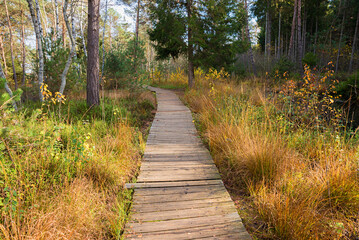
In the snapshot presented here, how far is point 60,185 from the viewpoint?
2082 mm

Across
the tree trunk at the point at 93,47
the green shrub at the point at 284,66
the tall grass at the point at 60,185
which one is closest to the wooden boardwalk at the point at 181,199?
the tall grass at the point at 60,185

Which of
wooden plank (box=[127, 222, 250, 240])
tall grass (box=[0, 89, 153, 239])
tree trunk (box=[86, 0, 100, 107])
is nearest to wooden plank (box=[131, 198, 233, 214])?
tall grass (box=[0, 89, 153, 239])

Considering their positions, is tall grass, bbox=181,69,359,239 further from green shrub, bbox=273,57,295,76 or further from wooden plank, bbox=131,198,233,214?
green shrub, bbox=273,57,295,76

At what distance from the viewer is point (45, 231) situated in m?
1.53

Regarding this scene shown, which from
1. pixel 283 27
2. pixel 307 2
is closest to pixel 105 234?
pixel 307 2

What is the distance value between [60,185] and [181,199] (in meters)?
1.38

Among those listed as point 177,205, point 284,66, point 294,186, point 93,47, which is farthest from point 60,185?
point 284,66

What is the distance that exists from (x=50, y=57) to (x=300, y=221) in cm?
888

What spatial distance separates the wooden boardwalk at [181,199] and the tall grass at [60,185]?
21cm

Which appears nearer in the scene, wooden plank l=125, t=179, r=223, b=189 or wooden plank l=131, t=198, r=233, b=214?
wooden plank l=131, t=198, r=233, b=214

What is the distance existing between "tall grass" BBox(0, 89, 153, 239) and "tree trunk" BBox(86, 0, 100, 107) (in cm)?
253

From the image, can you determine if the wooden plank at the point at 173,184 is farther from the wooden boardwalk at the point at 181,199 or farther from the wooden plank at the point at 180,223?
the wooden plank at the point at 180,223

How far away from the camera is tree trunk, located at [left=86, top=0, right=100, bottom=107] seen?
17.5 feet

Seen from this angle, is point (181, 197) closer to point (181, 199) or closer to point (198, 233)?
point (181, 199)
